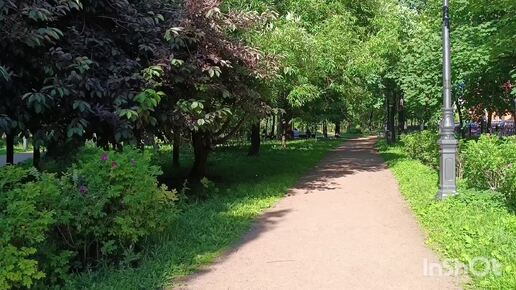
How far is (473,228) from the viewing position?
6.58 meters

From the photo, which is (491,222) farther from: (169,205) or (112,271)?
(112,271)

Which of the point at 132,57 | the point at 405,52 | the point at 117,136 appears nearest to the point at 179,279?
the point at 117,136

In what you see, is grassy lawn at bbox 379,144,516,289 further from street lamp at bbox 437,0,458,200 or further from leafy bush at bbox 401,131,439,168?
leafy bush at bbox 401,131,439,168

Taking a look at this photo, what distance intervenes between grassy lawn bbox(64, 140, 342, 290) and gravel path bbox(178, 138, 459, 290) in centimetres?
25

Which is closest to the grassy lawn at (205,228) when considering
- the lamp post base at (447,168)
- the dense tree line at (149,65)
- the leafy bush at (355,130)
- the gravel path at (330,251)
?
the gravel path at (330,251)

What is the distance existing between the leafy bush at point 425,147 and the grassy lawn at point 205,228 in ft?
12.5

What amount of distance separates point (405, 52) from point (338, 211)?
45.9 ft

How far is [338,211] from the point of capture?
30.3 feet

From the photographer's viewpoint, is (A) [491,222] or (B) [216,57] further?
(B) [216,57]

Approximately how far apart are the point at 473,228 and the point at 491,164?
259cm

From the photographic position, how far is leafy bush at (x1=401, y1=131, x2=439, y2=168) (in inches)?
563

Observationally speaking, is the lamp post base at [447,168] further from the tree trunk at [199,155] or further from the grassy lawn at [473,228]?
the tree trunk at [199,155]

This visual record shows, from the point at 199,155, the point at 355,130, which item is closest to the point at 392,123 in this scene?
the point at 199,155

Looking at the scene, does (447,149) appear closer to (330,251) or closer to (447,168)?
(447,168)
